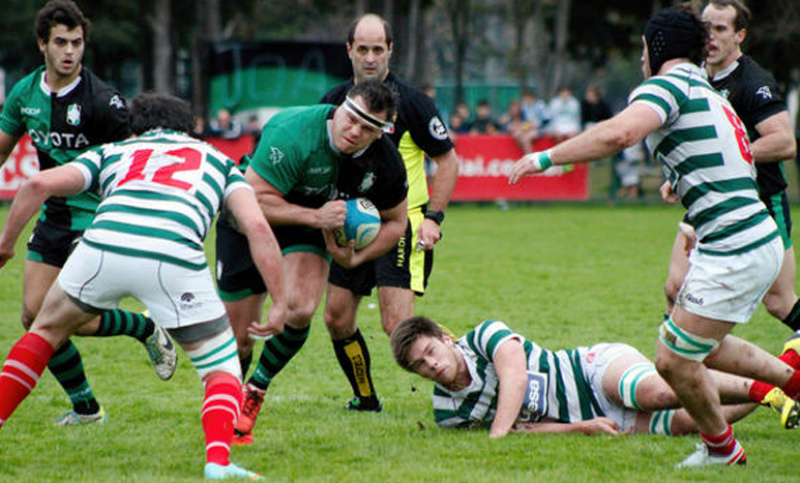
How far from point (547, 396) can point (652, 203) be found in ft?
52.7

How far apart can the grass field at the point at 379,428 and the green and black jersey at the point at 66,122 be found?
3.95ft

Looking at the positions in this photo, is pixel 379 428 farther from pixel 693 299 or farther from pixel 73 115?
pixel 73 115

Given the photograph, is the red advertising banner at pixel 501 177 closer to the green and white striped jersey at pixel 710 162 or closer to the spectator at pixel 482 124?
the spectator at pixel 482 124

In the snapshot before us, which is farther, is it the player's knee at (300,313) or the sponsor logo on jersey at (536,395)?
the player's knee at (300,313)

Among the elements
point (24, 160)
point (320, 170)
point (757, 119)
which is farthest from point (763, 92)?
point (24, 160)

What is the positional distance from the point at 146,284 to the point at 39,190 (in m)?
→ 0.59

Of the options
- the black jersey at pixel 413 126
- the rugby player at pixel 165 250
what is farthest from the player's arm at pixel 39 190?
the black jersey at pixel 413 126

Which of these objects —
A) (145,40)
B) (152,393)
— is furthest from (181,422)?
(145,40)

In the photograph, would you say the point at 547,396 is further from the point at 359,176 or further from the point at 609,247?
the point at 609,247

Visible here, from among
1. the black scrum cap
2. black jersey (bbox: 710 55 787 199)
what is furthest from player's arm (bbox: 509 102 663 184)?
black jersey (bbox: 710 55 787 199)

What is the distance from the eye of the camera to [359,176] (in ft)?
19.7

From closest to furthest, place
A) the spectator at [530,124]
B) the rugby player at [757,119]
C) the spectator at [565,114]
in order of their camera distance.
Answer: the rugby player at [757,119], the spectator at [530,124], the spectator at [565,114]

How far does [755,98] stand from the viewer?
659cm

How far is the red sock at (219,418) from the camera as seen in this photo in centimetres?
488
